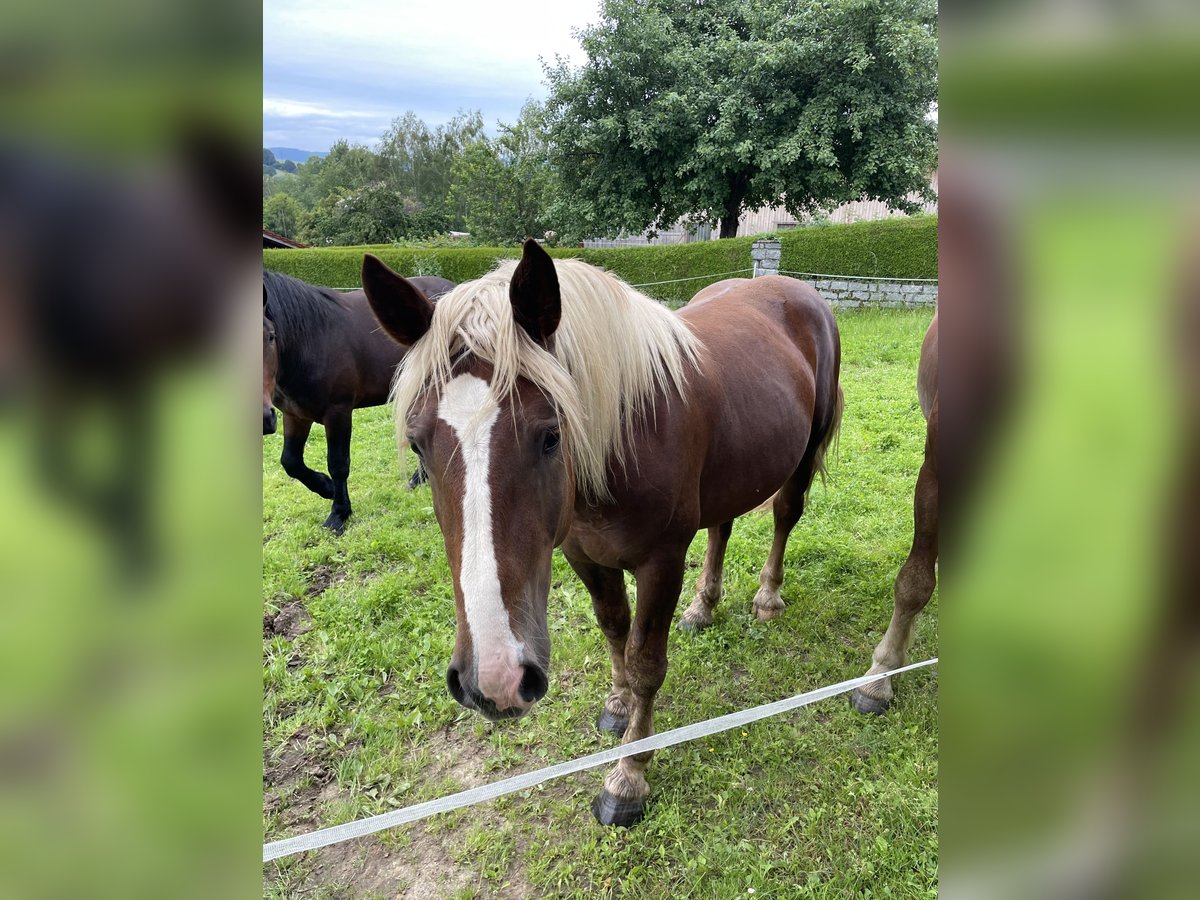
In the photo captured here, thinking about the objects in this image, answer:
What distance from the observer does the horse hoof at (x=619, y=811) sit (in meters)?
2.35

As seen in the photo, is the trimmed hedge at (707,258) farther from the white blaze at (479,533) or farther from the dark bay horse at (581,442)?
the white blaze at (479,533)

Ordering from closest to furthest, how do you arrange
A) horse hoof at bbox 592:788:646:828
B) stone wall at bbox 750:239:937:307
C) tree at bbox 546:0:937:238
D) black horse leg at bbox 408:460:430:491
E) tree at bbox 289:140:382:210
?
black horse leg at bbox 408:460:430:491 < horse hoof at bbox 592:788:646:828 < stone wall at bbox 750:239:937:307 < tree at bbox 546:0:937:238 < tree at bbox 289:140:382:210

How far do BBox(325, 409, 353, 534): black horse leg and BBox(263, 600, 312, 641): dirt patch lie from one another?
3.76ft

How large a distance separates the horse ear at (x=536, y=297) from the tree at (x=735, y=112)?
16670 mm

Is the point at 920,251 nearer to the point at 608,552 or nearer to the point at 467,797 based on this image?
the point at 608,552

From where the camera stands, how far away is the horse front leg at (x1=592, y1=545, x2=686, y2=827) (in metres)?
2.21

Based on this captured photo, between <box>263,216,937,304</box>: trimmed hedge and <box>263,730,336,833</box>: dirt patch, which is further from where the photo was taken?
<box>263,216,937,304</box>: trimmed hedge

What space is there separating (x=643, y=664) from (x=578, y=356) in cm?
127

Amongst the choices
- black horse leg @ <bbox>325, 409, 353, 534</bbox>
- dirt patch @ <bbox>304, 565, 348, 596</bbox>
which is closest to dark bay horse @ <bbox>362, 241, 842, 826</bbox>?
dirt patch @ <bbox>304, 565, 348, 596</bbox>

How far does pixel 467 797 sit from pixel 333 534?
11.4ft

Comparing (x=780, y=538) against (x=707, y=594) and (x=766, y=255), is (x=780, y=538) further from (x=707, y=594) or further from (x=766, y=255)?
(x=766, y=255)

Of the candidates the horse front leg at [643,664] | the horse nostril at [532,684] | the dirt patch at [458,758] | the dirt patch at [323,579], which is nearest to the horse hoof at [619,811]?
the horse front leg at [643,664]

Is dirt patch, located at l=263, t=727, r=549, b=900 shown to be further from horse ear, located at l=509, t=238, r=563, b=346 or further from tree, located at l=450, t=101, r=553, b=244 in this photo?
tree, located at l=450, t=101, r=553, b=244

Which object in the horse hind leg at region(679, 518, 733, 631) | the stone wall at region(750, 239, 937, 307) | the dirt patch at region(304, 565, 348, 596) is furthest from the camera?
the stone wall at region(750, 239, 937, 307)
